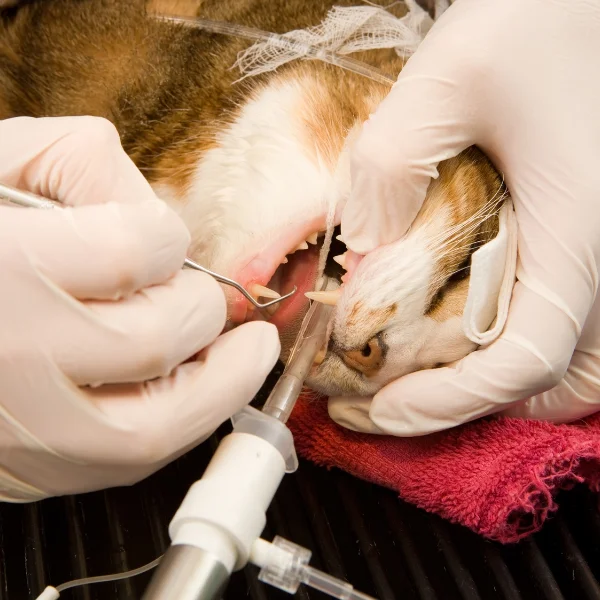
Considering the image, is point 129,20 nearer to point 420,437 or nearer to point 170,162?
point 170,162

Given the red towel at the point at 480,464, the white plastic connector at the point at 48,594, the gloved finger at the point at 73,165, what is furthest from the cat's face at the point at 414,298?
the white plastic connector at the point at 48,594

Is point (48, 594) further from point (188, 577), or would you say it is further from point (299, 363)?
point (299, 363)

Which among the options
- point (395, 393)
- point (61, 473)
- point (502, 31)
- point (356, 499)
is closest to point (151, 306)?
point (61, 473)

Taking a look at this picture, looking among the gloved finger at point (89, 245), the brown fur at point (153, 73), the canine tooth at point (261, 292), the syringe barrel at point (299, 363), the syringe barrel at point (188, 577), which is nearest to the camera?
the syringe barrel at point (188, 577)

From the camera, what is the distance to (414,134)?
914 mm

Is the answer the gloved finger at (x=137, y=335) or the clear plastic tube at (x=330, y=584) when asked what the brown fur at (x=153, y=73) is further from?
the clear plastic tube at (x=330, y=584)

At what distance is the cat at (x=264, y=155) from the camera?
95cm

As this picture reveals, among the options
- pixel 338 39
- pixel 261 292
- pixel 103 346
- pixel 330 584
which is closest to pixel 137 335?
pixel 103 346

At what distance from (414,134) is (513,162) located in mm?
168

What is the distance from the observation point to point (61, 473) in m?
0.83

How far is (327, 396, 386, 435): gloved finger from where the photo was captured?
3.34 ft

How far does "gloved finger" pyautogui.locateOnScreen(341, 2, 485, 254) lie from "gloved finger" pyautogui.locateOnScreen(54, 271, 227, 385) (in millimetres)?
280

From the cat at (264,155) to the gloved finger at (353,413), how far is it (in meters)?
0.03

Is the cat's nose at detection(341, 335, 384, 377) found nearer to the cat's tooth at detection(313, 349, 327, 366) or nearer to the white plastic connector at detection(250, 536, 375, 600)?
the cat's tooth at detection(313, 349, 327, 366)
